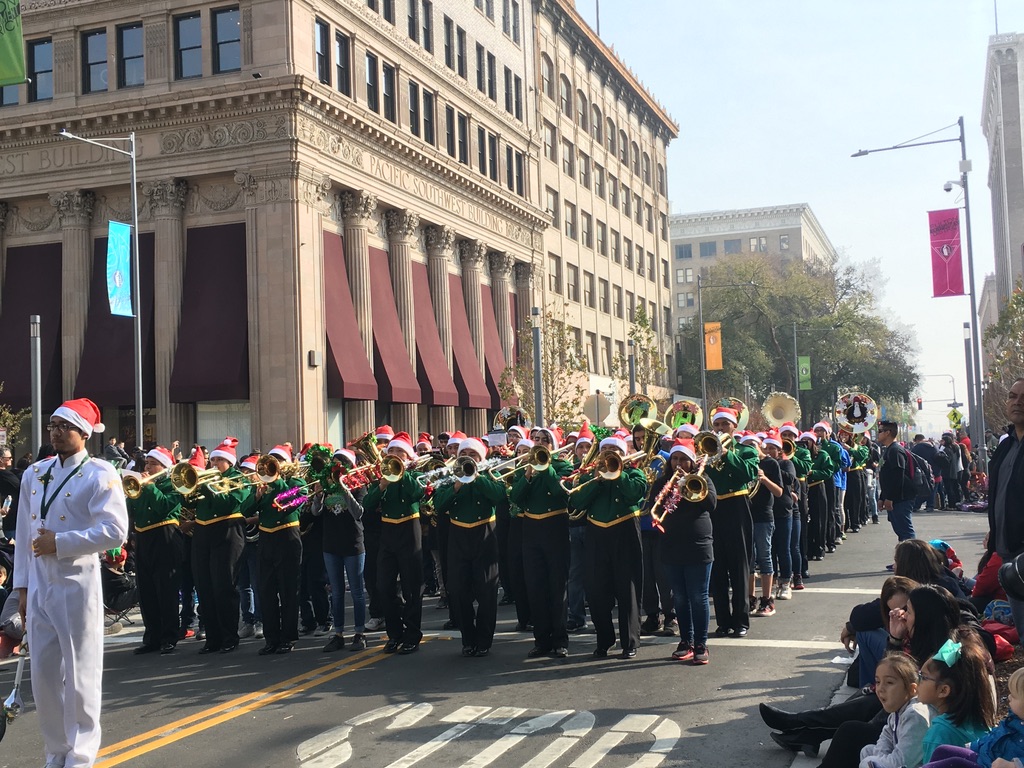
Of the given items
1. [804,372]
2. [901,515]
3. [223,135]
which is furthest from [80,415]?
[804,372]

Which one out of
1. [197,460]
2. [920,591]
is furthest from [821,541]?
[920,591]

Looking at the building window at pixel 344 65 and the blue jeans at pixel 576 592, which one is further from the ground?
the building window at pixel 344 65

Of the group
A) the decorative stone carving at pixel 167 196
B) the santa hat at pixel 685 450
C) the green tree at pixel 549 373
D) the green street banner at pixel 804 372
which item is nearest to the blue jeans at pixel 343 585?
the santa hat at pixel 685 450

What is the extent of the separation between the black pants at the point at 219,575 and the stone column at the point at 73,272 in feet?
76.7

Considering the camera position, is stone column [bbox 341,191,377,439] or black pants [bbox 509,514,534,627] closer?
black pants [bbox 509,514,534,627]

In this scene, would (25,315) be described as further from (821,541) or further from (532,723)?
(532,723)

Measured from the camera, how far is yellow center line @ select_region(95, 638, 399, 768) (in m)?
7.64

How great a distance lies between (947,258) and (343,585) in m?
19.9

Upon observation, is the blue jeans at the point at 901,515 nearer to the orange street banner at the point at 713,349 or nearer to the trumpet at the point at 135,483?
the trumpet at the point at 135,483

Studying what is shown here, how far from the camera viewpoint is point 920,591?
6613 mm

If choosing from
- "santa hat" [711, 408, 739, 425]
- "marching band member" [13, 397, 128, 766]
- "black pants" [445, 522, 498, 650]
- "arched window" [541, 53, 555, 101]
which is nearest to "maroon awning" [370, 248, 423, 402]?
"arched window" [541, 53, 555, 101]

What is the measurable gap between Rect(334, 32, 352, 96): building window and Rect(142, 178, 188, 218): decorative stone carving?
5928 mm

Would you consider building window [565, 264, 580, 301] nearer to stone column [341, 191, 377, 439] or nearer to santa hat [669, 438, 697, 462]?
stone column [341, 191, 377, 439]

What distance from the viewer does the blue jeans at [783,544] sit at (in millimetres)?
13750
